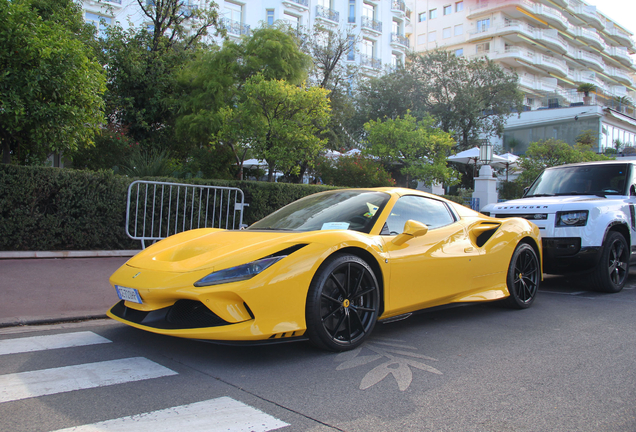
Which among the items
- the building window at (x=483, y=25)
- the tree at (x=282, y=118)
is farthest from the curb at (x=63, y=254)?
the building window at (x=483, y=25)

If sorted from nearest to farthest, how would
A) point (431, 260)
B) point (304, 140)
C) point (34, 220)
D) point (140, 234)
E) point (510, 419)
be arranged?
point (510, 419) < point (431, 260) < point (34, 220) < point (140, 234) < point (304, 140)

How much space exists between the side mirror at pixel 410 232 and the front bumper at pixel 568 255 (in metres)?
3.24

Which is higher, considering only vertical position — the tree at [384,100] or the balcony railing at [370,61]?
the balcony railing at [370,61]

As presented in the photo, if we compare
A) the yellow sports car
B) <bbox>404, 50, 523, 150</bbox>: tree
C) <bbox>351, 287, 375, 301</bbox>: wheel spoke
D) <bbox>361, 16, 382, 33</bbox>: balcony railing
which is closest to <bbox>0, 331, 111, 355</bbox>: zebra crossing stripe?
the yellow sports car

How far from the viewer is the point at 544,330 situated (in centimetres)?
444

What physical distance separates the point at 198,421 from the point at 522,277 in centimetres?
405

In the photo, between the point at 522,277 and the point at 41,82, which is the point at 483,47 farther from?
the point at 522,277

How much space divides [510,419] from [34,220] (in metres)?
6.81

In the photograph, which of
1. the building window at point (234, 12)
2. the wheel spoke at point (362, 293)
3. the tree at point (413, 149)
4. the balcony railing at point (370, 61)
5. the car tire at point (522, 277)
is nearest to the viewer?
the wheel spoke at point (362, 293)

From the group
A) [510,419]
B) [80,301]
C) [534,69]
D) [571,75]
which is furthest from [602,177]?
[571,75]

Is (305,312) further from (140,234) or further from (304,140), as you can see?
(304,140)

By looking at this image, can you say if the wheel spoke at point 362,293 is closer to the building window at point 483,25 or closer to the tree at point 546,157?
the tree at point 546,157

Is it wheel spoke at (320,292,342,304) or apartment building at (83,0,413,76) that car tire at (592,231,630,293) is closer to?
wheel spoke at (320,292,342,304)

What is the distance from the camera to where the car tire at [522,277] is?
5.09 meters
